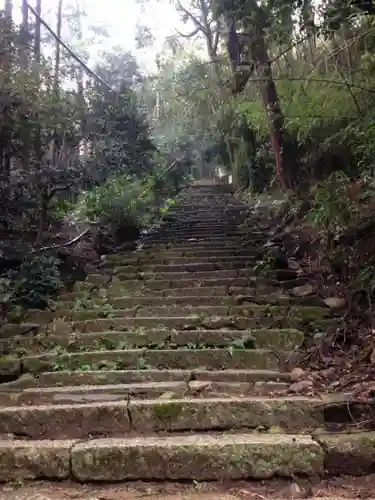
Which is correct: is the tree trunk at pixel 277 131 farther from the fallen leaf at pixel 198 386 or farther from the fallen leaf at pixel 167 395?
the fallen leaf at pixel 167 395

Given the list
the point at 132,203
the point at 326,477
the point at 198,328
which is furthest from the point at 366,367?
the point at 132,203

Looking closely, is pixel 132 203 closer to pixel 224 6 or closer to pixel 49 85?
pixel 49 85

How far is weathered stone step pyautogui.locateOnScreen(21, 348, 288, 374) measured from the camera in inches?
156

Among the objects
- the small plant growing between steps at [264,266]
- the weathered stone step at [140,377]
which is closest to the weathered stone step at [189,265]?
the small plant growing between steps at [264,266]

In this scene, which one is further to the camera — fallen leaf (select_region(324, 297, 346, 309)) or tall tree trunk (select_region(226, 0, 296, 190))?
tall tree trunk (select_region(226, 0, 296, 190))

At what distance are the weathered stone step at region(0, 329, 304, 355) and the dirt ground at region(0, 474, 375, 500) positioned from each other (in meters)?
1.65

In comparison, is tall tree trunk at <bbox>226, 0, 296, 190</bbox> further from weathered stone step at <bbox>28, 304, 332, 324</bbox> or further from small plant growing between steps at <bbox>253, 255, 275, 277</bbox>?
weathered stone step at <bbox>28, 304, 332, 324</bbox>

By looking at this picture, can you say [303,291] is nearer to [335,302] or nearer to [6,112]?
[335,302]

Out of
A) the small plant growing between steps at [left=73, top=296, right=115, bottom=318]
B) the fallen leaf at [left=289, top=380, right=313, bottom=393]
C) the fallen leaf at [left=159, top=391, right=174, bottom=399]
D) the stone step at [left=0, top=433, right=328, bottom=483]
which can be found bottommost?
the stone step at [left=0, top=433, right=328, bottom=483]

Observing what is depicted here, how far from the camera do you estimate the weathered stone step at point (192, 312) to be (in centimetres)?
471

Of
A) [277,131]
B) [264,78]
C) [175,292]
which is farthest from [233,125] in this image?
[175,292]

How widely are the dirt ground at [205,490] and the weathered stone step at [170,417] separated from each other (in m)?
0.41

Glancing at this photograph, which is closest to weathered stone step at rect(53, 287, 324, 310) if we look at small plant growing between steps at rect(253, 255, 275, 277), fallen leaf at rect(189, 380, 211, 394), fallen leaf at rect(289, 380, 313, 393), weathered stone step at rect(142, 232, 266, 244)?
small plant growing between steps at rect(253, 255, 275, 277)

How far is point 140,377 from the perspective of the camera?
3740 millimetres
